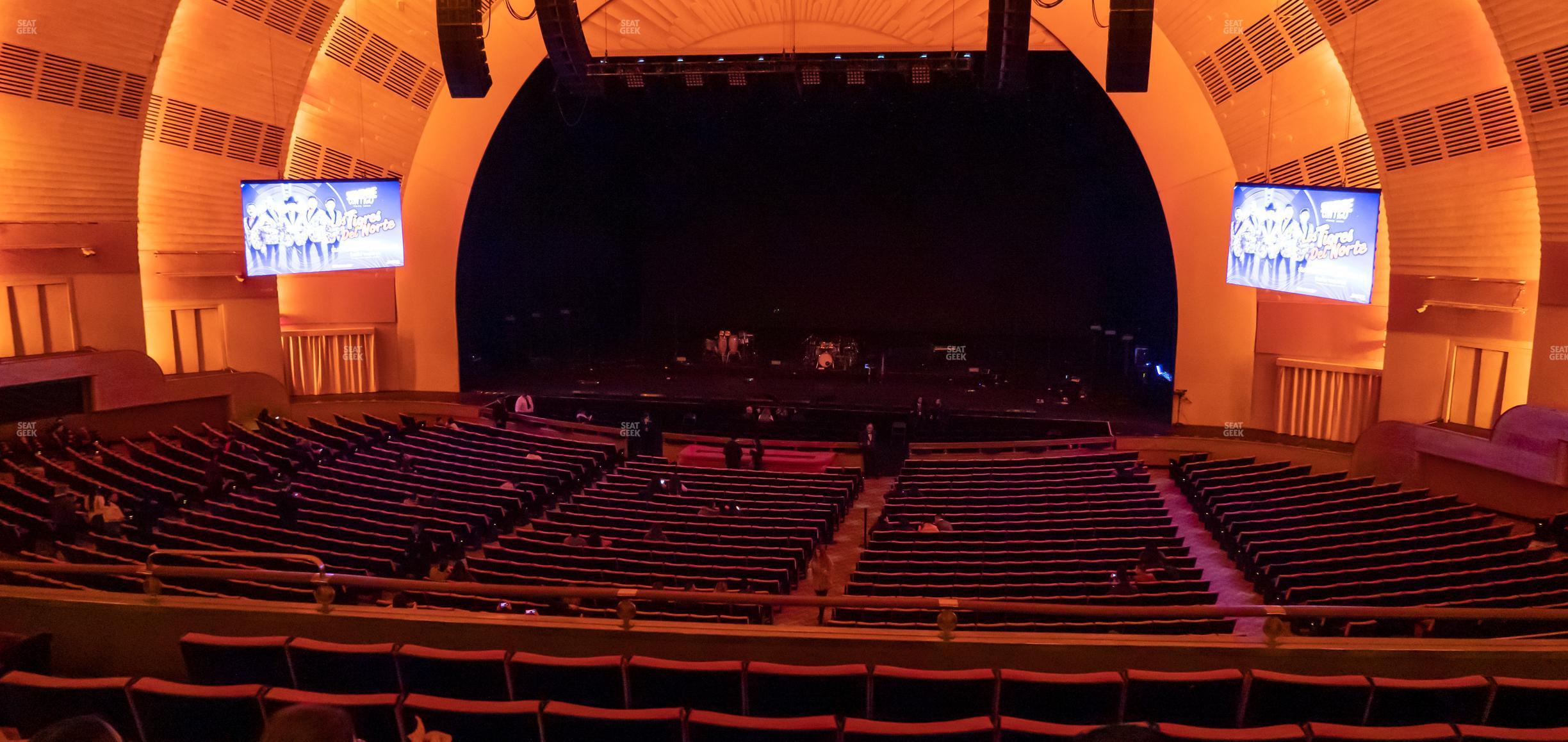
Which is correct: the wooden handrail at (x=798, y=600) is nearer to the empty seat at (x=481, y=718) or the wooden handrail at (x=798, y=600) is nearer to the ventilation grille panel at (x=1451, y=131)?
the empty seat at (x=481, y=718)

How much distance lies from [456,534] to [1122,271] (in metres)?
17.4

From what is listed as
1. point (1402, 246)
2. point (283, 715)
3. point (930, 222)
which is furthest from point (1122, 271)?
point (283, 715)

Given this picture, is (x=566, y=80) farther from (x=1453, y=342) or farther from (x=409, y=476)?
(x=1453, y=342)

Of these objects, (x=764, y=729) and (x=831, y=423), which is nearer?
(x=764, y=729)

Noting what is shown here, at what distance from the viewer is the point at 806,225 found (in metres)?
26.1

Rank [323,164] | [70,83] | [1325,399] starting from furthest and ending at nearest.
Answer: [323,164] → [1325,399] → [70,83]

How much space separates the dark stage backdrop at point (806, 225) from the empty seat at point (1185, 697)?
1912 cm

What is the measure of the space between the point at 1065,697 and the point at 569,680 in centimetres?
227

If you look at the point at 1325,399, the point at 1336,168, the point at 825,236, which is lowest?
the point at 1325,399

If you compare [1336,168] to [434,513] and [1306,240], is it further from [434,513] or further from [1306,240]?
[434,513]

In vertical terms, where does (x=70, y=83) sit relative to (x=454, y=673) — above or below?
above

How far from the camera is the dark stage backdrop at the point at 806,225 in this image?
2384 cm

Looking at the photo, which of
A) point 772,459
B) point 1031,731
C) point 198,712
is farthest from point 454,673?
point 772,459

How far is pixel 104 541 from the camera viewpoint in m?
10.1
